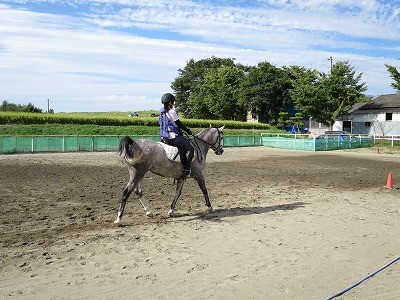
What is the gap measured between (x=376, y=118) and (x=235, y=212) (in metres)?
45.8

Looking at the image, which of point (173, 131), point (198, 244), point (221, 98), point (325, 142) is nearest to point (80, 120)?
point (325, 142)

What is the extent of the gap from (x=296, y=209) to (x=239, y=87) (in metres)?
61.6

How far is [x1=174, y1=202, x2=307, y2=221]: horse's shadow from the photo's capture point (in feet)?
28.8

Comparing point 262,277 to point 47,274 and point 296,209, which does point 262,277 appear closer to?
point 47,274

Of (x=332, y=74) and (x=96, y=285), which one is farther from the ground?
(x=332, y=74)

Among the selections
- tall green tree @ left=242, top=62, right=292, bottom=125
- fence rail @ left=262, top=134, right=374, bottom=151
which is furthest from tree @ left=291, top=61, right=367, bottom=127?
tall green tree @ left=242, top=62, right=292, bottom=125

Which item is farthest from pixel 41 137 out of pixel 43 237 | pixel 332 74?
pixel 332 74

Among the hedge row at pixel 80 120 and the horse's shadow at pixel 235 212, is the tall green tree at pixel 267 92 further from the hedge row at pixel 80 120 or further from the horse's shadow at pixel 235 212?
the horse's shadow at pixel 235 212

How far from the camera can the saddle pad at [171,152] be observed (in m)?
8.69

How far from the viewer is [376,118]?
4928 centimetres

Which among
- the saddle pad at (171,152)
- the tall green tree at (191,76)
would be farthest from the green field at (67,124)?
the tall green tree at (191,76)

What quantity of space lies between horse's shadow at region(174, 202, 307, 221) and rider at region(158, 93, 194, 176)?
1.01 metres

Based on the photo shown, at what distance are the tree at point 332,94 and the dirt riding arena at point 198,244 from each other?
36.7 metres

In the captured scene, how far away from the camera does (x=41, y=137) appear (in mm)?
27891
